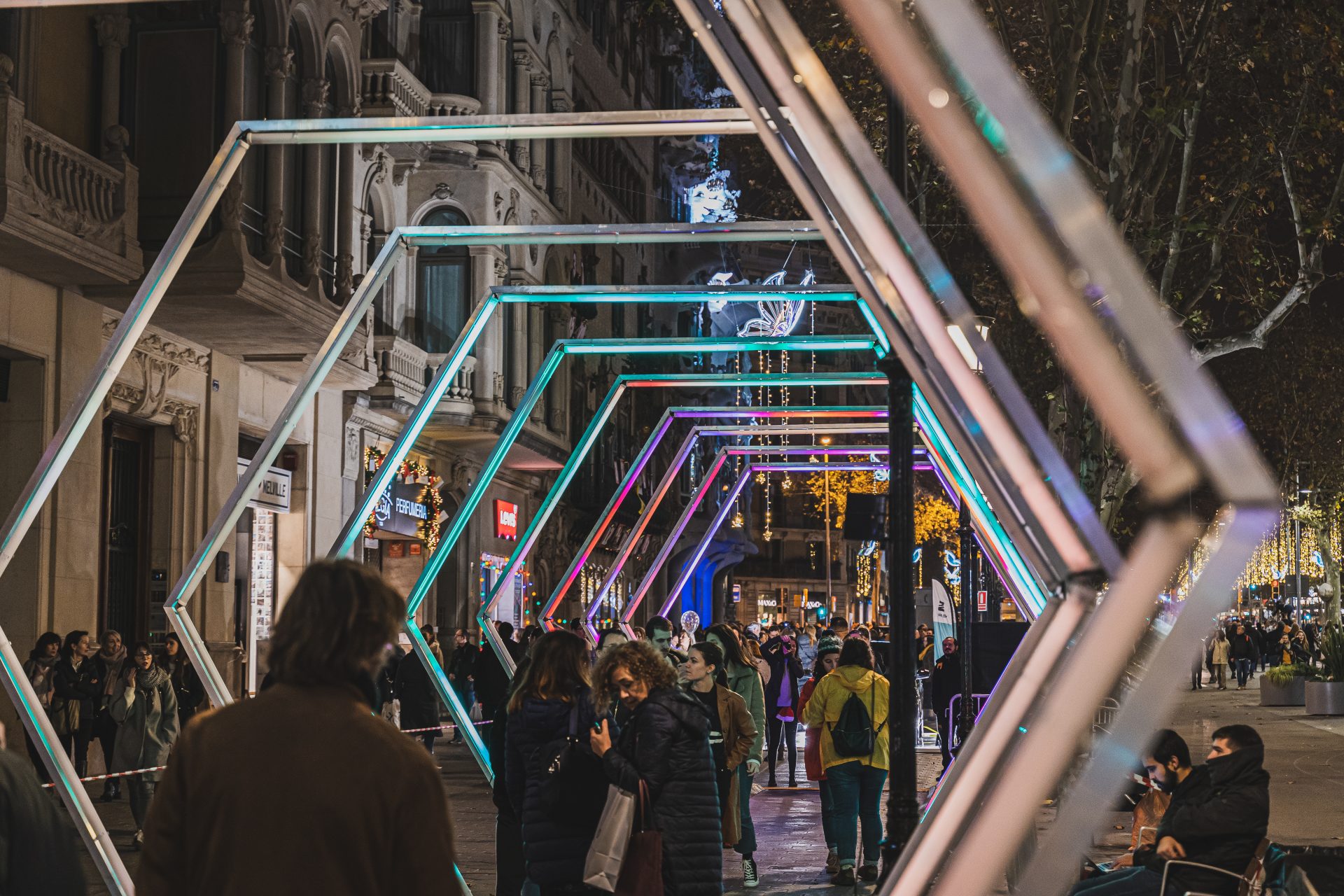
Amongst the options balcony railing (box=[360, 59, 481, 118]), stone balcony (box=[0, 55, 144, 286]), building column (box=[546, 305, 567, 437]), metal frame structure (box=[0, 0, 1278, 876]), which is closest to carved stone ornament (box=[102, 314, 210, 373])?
stone balcony (box=[0, 55, 144, 286])

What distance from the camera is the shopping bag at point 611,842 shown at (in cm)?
724

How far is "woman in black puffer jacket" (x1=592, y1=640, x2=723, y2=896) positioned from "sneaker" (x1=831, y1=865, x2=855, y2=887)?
4290mm

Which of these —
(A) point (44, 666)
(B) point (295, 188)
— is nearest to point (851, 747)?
(A) point (44, 666)

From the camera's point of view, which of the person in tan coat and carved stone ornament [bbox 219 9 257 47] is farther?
carved stone ornament [bbox 219 9 257 47]

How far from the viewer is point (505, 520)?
38406mm

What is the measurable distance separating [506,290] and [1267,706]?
98.2 ft

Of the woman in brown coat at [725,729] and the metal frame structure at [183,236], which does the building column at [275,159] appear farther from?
the metal frame structure at [183,236]

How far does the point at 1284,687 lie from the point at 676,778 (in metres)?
33.8

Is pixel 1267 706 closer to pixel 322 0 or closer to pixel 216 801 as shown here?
pixel 322 0

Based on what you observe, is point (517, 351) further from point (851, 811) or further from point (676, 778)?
point (676, 778)

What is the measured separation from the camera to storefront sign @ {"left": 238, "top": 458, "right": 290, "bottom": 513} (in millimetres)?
23266

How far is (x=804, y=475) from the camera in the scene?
92.8 metres

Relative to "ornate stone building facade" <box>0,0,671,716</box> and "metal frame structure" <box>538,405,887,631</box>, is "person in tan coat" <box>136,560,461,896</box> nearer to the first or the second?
"ornate stone building facade" <box>0,0,671,716</box>

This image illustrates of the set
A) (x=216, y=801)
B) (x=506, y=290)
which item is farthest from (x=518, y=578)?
(x=216, y=801)
